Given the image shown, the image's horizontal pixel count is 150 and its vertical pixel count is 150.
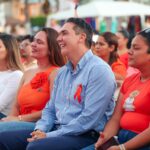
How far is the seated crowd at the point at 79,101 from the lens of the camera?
→ 4.02 meters

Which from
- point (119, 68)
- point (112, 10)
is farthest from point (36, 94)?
point (112, 10)

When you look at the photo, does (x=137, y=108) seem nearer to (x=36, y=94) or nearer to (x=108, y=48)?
(x=36, y=94)

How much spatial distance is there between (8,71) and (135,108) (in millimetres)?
2249

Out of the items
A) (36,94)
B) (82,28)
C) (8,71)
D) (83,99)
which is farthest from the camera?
(8,71)

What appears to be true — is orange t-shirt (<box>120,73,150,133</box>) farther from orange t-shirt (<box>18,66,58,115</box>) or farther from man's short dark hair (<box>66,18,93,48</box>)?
orange t-shirt (<box>18,66,58,115</box>)

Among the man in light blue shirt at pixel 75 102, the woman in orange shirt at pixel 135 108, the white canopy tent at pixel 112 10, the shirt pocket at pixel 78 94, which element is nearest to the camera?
the woman in orange shirt at pixel 135 108

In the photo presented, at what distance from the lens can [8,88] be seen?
562 centimetres

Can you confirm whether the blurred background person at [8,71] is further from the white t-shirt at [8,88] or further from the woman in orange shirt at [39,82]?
the woman in orange shirt at [39,82]

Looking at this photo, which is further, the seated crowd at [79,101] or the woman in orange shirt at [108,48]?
the woman in orange shirt at [108,48]

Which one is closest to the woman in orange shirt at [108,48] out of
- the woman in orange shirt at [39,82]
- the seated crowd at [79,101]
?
the woman in orange shirt at [39,82]

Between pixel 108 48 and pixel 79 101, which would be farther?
pixel 108 48

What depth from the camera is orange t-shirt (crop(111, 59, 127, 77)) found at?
6.58 metres

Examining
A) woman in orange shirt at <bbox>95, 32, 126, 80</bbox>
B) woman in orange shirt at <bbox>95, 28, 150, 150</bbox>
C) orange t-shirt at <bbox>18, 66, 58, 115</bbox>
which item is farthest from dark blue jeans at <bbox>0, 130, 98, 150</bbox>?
woman in orange shirt at <bbox>95, 32, 126, 80</bbox>

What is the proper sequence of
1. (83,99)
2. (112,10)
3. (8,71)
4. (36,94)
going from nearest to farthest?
(83,99)
(36,94)
(8,71)
(112,10)
